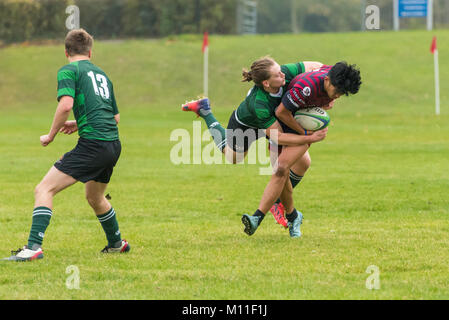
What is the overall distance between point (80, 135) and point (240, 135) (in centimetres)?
222

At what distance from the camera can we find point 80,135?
7000 mm

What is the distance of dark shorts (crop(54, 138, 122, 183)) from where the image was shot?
22.4 ft

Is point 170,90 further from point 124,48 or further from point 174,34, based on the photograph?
point 174,34

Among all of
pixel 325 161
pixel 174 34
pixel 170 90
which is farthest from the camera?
pixel 174 34

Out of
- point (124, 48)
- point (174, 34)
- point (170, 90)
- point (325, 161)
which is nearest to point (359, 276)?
point (325, 161)

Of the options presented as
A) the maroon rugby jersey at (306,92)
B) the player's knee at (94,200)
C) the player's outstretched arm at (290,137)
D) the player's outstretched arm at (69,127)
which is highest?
the maroon rugby jersey at (306,92)

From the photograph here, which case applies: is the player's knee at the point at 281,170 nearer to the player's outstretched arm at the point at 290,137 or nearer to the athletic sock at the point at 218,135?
the player's outstretched arm at the point at 290,137

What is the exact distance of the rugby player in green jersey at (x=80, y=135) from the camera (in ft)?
22.3

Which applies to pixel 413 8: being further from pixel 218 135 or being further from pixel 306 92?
pixel 306 92

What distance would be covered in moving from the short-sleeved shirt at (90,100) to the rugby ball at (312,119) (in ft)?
6.99

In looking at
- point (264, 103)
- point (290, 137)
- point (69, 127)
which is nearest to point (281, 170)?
point (290, 137)

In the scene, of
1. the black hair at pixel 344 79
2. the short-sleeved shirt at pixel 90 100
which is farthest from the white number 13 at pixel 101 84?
the black hair at pixel 344 79

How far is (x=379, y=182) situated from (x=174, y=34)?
35.8 metres
